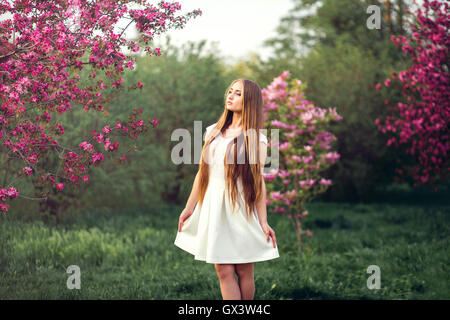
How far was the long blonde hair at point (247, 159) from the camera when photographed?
329 cm

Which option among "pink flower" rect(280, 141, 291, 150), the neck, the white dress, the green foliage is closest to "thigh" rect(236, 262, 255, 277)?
the white dress

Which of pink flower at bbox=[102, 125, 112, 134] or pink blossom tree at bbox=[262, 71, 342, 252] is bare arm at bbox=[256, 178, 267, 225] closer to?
pink flower at bbox=[102, 125, 112, 134]

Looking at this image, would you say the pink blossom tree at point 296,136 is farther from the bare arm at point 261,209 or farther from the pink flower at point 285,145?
the bare arm at point 261,209

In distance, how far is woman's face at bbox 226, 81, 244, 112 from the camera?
3.41 meters

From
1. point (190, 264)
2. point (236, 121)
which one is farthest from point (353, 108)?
point (236, 121)

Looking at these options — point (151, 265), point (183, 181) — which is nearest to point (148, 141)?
point (183, 181)

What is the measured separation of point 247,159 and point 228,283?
Result: 92 cm

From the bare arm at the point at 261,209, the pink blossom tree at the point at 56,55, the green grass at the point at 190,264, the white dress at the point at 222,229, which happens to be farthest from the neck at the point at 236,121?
the green grass at the point at 190,264

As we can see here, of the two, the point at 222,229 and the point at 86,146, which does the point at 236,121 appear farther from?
the point at 86,146

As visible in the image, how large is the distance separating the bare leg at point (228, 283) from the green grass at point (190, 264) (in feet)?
6.23

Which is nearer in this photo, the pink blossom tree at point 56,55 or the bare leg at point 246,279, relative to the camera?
the bare leg at point 246,279

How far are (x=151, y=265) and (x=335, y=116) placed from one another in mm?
3876
